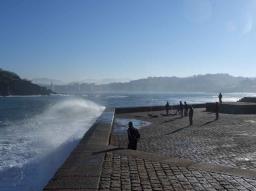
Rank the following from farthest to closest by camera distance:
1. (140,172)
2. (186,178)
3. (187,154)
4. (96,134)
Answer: (96,134)
(187,154)
(140,172)
(186,178)

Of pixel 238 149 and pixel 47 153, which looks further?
pixel 47 153

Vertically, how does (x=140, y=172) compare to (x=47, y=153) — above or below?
above

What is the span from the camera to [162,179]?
7047 millimetres

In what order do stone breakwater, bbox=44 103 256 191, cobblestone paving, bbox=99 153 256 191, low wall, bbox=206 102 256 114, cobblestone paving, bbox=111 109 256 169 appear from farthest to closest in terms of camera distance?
1. low wall, bbox=206 102 256 114
2. cobblestone paving, bbox=111 109 256 169
3. stone breakwater, bbox=44 103 256 191
4. cobblestone paving, bbox=99 153 256 191

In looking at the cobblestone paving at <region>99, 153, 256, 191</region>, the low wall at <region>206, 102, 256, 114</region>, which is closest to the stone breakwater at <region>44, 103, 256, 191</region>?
the cobblestone paving at <region>99, 153, 256, 191</region>

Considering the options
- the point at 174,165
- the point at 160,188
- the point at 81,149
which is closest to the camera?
the point at 160,188

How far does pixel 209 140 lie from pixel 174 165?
A: 6541mm

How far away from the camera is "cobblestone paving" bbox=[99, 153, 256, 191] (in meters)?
6.51

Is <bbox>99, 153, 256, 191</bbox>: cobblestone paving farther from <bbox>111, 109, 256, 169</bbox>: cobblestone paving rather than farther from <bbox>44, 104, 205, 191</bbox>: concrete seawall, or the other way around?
<bbox>111, 109, 256, 169</bbox>: cobblestone paving

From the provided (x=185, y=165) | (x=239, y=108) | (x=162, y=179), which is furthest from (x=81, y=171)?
(x=239, y=108)

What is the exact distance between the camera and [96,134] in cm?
1396

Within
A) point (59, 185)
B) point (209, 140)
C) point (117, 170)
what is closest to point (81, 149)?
point (117, 170)

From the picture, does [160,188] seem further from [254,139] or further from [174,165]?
[254,139]

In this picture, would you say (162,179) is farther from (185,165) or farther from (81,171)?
(81,171)
